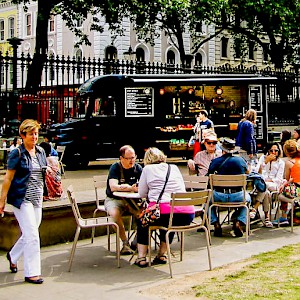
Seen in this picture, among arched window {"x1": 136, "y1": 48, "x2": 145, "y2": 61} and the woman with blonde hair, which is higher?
arched window {"x1": 136, "y1": 48, "x2": 145, "y2": 61}

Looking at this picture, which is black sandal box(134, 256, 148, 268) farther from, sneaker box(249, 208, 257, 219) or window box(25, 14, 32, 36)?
window box(25, 14, 32, 36)

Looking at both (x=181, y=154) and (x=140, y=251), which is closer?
(x=140, y=251)

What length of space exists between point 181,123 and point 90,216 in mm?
10162

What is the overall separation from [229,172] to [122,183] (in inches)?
75.4

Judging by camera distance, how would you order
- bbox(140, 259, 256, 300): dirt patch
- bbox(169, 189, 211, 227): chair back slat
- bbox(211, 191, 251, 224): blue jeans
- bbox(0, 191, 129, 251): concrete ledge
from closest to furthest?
1. bbox(140, 259, 256, 300): dirt patch
2. bbox(169, 189, 211, 227): chair back slat
3. bbox(0, 191, 129, 251): concrete ledge
4. bbox(211, 191, 251, 224): blue jeans

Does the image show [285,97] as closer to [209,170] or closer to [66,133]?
[66,133]

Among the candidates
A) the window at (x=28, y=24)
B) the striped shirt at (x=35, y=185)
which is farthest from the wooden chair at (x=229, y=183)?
the window at (x=28, y=24)

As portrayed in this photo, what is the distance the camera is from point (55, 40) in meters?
51.0

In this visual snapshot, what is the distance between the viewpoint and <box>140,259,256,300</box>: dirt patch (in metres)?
6.73

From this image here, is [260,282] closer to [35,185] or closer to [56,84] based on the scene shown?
[35,185]

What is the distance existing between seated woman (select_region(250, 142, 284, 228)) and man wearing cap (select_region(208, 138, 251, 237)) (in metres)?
0.78

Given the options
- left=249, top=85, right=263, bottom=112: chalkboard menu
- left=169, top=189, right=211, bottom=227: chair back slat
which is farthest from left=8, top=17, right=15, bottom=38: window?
left=169, top=189, right=211, bottom=227: chair back slat

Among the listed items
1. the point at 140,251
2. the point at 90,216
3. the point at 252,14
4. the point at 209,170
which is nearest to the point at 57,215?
the point at 90,216

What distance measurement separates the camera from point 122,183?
8.92 meters
